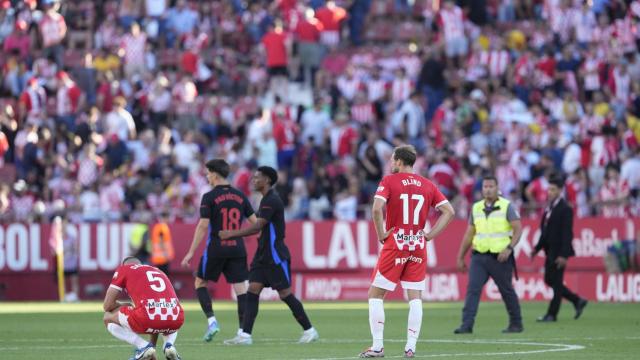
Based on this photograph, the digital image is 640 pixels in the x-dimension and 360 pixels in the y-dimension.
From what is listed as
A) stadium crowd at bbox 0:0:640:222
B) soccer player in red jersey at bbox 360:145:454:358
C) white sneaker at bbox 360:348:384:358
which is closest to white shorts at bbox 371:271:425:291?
soccer player in red jersey at bbox 360:145:454:358

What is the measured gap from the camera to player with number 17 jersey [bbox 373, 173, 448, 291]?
15.4 meters

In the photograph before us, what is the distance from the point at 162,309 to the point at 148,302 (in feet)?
0.53

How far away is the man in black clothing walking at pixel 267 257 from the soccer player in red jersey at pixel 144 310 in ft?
10.7

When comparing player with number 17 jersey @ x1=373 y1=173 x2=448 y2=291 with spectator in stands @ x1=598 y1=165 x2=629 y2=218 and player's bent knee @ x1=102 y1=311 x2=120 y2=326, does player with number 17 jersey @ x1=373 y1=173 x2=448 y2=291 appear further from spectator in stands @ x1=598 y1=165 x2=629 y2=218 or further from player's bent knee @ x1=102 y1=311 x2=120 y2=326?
spectator in stands @ x1=598 y1=165 x2=629 y2=218

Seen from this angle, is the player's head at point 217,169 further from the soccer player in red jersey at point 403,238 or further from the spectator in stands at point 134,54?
the spectator in stands at point 134,54

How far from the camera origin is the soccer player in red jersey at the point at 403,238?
50.5ft

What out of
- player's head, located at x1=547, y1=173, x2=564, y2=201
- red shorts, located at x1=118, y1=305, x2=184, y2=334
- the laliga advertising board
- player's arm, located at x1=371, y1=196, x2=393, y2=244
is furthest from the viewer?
the laliga advertising board

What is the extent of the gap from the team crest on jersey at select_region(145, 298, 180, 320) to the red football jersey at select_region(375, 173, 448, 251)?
2433 mm

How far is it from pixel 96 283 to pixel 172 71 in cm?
726

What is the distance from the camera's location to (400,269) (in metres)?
15.5

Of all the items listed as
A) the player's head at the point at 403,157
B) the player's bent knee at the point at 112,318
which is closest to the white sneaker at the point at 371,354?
the player's head at the point at 403,157

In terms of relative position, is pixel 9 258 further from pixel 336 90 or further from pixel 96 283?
pixel 336 90

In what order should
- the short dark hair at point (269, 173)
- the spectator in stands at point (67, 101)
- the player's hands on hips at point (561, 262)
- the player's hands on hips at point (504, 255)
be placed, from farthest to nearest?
the spectator in stands at point (67, 101) < the player's hands on hips at point (561, 262) < the player's hands on hips at point (504, 255) < the short dark hair at point (269, 173)

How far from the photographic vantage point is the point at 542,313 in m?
25.6
